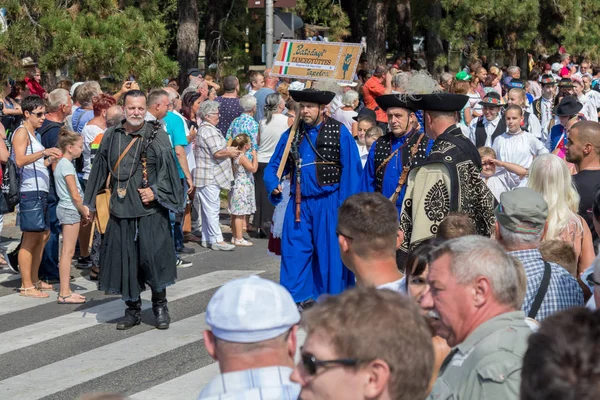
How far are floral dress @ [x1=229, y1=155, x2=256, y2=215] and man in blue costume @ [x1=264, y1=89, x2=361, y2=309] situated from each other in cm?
371

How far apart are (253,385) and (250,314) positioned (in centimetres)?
20

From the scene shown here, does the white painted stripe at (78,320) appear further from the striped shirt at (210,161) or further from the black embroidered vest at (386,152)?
the black embroidered vest at (386,152)

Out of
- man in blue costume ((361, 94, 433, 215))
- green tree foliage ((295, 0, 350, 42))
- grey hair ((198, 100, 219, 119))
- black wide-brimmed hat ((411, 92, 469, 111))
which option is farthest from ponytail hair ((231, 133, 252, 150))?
green tree foliage ((295, 0, 350, 42))

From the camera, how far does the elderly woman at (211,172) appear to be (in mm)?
11789

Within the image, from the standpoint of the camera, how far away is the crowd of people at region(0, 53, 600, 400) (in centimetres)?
266

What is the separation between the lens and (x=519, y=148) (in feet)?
35.7

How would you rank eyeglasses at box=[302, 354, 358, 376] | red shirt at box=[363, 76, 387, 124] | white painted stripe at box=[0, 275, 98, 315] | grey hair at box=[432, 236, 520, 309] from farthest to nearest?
red shirt at box=[363, 76, 387, 124] < white painted stripe at box=[0, 275, 98, 315] < grey hair at box=[432, 236, 520, 309] < eyeglasses at box=[302, 354, 358, 376]

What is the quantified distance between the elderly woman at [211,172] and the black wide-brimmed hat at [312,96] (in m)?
3.50

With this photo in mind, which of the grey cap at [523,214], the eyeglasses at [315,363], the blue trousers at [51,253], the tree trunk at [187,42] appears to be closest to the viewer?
the eyeglasses at [315,363]

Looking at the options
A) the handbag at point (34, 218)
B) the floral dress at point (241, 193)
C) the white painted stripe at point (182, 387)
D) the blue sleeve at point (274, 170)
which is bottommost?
the floral dress at point (241, 193)

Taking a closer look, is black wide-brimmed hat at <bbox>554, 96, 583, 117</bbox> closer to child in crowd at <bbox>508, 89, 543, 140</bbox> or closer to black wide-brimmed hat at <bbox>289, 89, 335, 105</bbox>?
child in crowd at <bbox>508, 89, 543, 140</bbox>

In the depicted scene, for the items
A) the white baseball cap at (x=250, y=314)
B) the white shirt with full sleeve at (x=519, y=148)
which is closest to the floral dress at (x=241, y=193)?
the white shirt with full sleeve at (x=519, y=148)

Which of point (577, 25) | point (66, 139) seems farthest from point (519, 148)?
point (577, 25)

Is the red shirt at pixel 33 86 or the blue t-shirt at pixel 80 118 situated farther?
the red shirt at pixel 33 86
